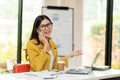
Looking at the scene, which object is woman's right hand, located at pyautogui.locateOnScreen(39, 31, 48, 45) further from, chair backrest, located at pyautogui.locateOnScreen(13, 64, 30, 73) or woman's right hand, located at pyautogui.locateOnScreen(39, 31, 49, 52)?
chair backrest, located at pyautogui.locateOnScreen(13, 64, 30, 73)

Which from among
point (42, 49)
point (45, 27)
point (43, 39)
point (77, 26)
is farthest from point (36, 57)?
point (77, 26)

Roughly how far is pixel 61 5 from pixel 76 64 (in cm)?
120

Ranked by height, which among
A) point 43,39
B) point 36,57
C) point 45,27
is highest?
point 45,27

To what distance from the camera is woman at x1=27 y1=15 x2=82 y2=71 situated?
9.96 feet

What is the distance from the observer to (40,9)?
4.70 meters

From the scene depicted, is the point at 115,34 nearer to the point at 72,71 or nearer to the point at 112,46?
the point at 112,46

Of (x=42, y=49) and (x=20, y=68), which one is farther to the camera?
(x=42, y=49)

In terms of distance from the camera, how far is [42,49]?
3.13 meters

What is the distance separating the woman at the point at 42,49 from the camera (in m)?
3.04

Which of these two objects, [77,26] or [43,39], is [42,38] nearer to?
[43,39]

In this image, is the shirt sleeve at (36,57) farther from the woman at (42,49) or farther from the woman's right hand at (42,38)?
the woman's right hand at (42,38)

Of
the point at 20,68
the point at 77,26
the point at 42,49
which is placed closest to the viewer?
the point at 20,68

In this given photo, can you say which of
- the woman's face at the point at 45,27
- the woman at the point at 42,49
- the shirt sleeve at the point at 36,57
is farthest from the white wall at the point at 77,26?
the shirt sleeve at the point at 36,57

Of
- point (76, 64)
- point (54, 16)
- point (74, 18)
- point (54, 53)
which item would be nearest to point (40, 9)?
point (54, 16)
